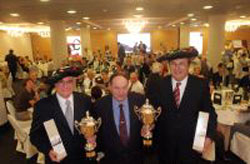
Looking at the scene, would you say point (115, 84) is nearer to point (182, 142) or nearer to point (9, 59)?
point (182, 142)

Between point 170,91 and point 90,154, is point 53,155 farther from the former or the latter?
point 170,91

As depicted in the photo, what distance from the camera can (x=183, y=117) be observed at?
196cm

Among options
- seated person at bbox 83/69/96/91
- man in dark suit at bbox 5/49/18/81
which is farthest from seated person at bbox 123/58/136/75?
man in dark suit at bbox 5/49/18/81

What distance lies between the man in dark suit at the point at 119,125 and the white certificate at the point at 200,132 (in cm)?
53

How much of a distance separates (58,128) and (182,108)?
116cm

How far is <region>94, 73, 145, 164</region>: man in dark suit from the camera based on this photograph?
1.88 metres

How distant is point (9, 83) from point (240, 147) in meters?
7.93

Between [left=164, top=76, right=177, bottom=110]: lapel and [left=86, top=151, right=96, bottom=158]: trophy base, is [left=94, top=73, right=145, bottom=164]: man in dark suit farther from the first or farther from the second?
[left=164, top=76, right=177, bottom=110]: lapel

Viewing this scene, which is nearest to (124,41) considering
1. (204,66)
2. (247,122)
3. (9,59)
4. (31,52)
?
(31,52)

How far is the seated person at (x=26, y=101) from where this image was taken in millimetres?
3783

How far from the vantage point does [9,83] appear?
798 cm

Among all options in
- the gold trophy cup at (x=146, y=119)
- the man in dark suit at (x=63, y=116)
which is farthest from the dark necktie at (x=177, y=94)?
the man in dark suit at (x=63, y=116)

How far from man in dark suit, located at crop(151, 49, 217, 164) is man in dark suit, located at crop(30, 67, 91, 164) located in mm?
793

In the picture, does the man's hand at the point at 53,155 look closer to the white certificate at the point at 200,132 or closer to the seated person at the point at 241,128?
the white certificate at the point at 200,132
